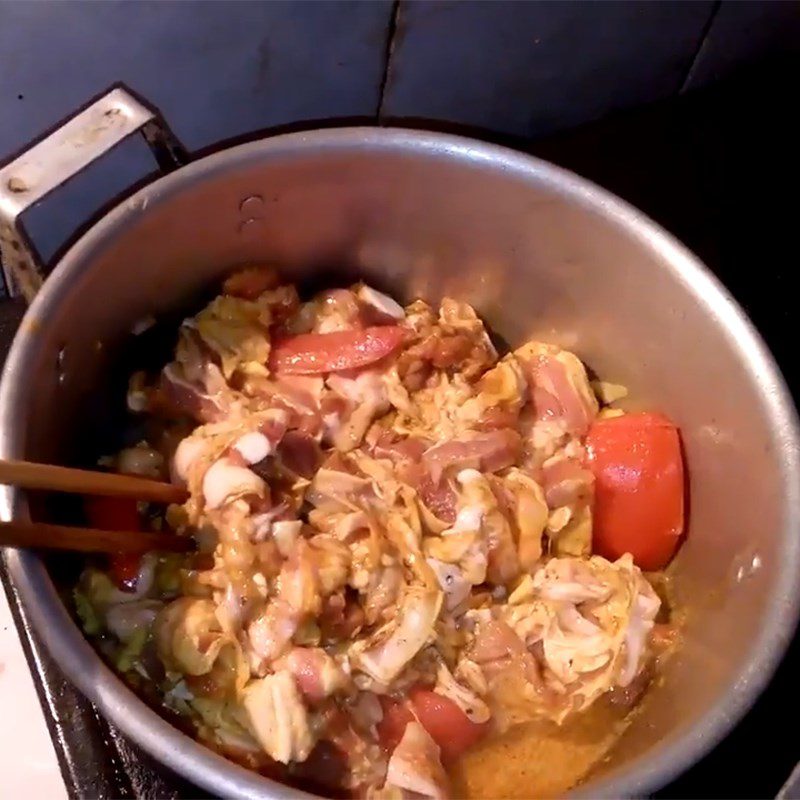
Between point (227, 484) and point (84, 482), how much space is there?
147 mm

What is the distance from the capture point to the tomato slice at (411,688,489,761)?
2.88ft

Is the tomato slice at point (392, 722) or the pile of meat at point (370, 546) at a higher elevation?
the pile of meat at point (370, 546)

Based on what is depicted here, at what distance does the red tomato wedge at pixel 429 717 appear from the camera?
0.88m

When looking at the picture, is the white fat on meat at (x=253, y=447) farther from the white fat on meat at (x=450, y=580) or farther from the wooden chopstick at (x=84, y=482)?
the white fat on meat at (x=450, y=580)

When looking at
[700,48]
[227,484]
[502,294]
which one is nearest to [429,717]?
[227,484]

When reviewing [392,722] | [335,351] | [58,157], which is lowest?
[392,722]

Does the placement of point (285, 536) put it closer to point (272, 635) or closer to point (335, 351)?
point (272, 635)

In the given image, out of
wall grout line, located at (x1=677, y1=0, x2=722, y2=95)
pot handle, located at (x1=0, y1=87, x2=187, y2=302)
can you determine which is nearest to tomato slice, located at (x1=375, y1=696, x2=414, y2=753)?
pot handle, located at (x1=0, y1=87, x2=187, y2=302)

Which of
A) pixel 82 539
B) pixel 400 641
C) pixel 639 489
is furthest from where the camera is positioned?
pixel 639 489

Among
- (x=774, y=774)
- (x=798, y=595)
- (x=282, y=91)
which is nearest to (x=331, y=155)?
(x=282, y=91)

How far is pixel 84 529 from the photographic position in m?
0.76

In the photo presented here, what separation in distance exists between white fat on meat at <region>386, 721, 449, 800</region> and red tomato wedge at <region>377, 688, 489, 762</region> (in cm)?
1

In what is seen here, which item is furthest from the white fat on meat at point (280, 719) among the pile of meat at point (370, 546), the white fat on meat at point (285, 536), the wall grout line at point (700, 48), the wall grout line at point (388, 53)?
the wall grout line at point (700, 48)

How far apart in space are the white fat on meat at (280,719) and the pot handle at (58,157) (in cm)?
39
